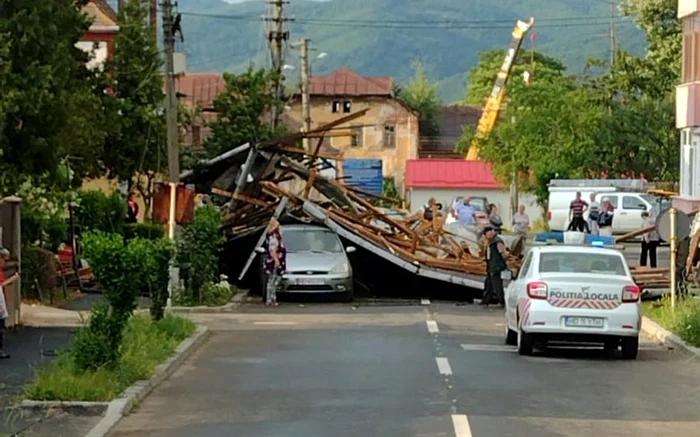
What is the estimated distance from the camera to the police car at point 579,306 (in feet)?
64.2

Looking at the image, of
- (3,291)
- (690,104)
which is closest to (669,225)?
(3,291)

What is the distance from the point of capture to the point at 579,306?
19562mm

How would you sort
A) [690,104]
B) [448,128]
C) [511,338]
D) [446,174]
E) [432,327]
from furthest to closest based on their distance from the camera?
[448,128]
[446,174]
[690,104]
[432,327]
[511,338]

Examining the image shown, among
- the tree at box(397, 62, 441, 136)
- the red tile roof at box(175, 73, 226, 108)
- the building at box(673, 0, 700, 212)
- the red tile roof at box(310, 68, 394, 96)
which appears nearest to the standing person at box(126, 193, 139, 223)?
the building at box(673, 0, 700, 212)

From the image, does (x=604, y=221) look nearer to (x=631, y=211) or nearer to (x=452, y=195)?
(x=631, y=211)

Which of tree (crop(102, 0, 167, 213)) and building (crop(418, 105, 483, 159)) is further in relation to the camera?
building (crop(418, 105, 483, 159))

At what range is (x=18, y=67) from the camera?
23141mm

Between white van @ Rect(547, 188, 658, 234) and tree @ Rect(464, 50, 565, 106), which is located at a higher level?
tree @ Rect(464, 50, 565, 106)

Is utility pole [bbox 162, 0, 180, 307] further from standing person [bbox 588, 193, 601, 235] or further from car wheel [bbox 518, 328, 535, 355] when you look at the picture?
standing person [bbox 588, 193, 601, 235]

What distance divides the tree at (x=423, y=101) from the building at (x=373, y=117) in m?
4.36

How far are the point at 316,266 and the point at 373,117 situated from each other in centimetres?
8085

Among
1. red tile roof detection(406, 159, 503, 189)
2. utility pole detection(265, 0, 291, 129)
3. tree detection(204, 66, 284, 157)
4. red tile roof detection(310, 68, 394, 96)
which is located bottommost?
red tile roof detection(406, 159, 503, 189)

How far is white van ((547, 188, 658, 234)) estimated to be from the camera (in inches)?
2219

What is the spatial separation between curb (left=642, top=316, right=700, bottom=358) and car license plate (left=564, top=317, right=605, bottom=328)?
1.54 meters
